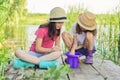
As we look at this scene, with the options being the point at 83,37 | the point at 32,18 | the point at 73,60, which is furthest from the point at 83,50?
the point at 32,18

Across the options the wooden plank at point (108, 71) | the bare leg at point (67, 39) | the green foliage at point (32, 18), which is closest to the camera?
the wooden plank at point (108, 71)

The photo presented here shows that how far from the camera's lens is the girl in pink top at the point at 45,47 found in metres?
4.06

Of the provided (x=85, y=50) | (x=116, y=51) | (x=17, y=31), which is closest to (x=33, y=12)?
(x=17, y=31)

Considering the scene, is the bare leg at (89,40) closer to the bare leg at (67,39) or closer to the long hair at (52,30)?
the bare leg at (67,39)

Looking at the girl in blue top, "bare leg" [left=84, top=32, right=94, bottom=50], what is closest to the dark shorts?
the girl in blue top

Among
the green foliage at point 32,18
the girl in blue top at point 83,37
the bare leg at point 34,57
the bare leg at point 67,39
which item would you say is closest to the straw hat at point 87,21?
the girl in blue top at point 83,37

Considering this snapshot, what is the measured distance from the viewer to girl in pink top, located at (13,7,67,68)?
160 inches

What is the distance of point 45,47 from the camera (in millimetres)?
4297

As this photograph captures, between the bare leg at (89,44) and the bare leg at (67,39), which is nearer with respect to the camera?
the bare leg at (89,44)

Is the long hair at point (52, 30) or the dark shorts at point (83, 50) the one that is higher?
the long hair at point (52, 30)

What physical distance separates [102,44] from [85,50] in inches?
77.2

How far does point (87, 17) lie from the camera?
454cm

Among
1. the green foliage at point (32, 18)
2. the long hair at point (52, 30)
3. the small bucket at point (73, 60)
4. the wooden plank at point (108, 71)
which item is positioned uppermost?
the green foliage at point (32, 18)

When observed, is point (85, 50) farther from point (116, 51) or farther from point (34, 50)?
point (116, 51)
